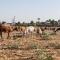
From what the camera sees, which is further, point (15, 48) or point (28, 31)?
point (28, 31)

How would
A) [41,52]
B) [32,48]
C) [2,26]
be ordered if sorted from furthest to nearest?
[2,26] → [32,48] → [41,52]

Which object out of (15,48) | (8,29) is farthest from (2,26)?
(15,48)

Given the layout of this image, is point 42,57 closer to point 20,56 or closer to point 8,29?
point 20,56

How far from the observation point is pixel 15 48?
17.5 metres

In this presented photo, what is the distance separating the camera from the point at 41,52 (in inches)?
494

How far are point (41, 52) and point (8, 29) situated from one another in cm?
1862

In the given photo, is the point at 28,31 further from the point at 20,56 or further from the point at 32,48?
the point at 20,56

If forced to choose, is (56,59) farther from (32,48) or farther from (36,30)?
(36,30)

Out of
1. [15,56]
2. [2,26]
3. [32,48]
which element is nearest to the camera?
[15,56]

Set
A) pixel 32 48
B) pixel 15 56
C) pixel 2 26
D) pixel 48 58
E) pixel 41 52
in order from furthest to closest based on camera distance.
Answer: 1. pixel 2 26
2. pixel 32 48
3. pixel 15 56
4. pixel 41 52
5. pixel 48 58

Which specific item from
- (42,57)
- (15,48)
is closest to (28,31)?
Result: (15,48)

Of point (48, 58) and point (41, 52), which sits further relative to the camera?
point (41, 52)

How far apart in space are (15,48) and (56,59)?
5.10 metres

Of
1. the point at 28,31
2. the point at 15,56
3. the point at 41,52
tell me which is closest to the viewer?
the point at 41,52
